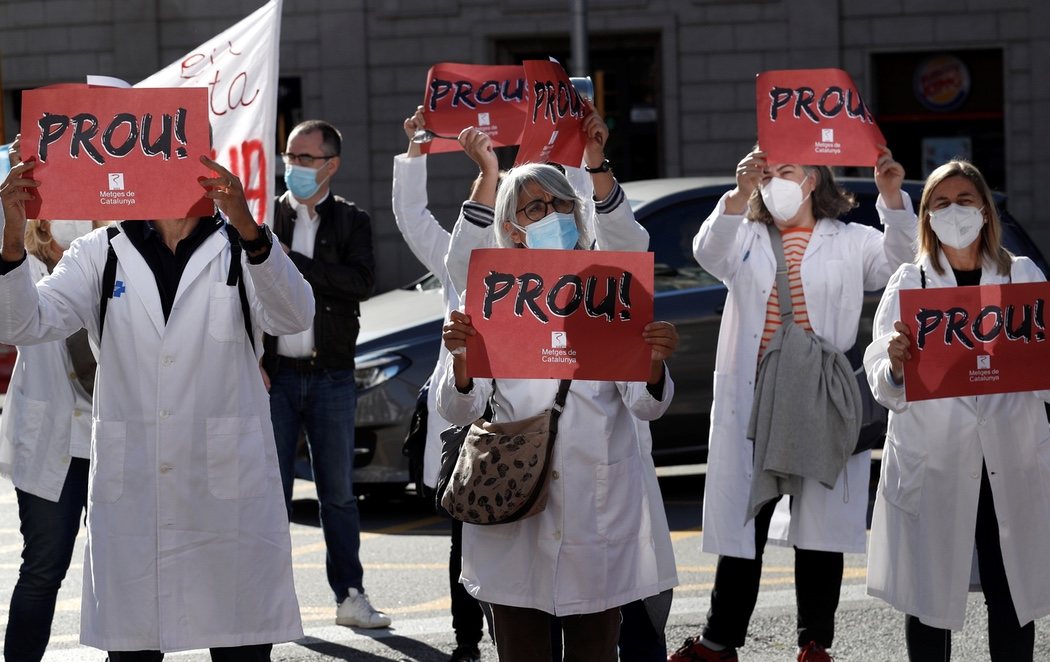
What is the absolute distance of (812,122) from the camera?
220 inches

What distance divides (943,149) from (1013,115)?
911mm

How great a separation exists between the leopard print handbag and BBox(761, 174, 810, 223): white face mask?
184cm

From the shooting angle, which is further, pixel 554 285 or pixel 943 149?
pixel 943 149

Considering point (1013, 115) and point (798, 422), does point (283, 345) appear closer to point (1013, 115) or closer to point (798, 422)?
point (798, 422)

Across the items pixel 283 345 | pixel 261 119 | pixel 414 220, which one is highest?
pixel 261 119

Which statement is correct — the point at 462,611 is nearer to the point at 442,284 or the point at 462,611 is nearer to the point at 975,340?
the point at 442,284

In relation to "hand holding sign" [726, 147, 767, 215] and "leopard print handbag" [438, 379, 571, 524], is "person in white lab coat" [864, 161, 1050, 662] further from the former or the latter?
"leopard print handbag" [438, 379, 571, 524]

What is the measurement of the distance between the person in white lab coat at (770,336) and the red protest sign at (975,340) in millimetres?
983

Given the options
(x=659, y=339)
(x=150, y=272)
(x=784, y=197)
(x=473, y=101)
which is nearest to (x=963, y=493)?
(x=659, y=339)

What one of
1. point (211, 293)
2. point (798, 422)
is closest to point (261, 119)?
point (211, 293)

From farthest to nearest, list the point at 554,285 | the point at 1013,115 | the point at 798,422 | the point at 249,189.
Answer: the point at 1013,115, the point at 249,189, the point at 798,422, the point at 554,285

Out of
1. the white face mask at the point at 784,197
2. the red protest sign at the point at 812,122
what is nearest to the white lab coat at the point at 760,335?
the white face mask at the point at 784,197

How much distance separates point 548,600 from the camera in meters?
4.19

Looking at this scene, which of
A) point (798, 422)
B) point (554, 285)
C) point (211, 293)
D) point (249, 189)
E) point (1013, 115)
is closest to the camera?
point (554, 285)
